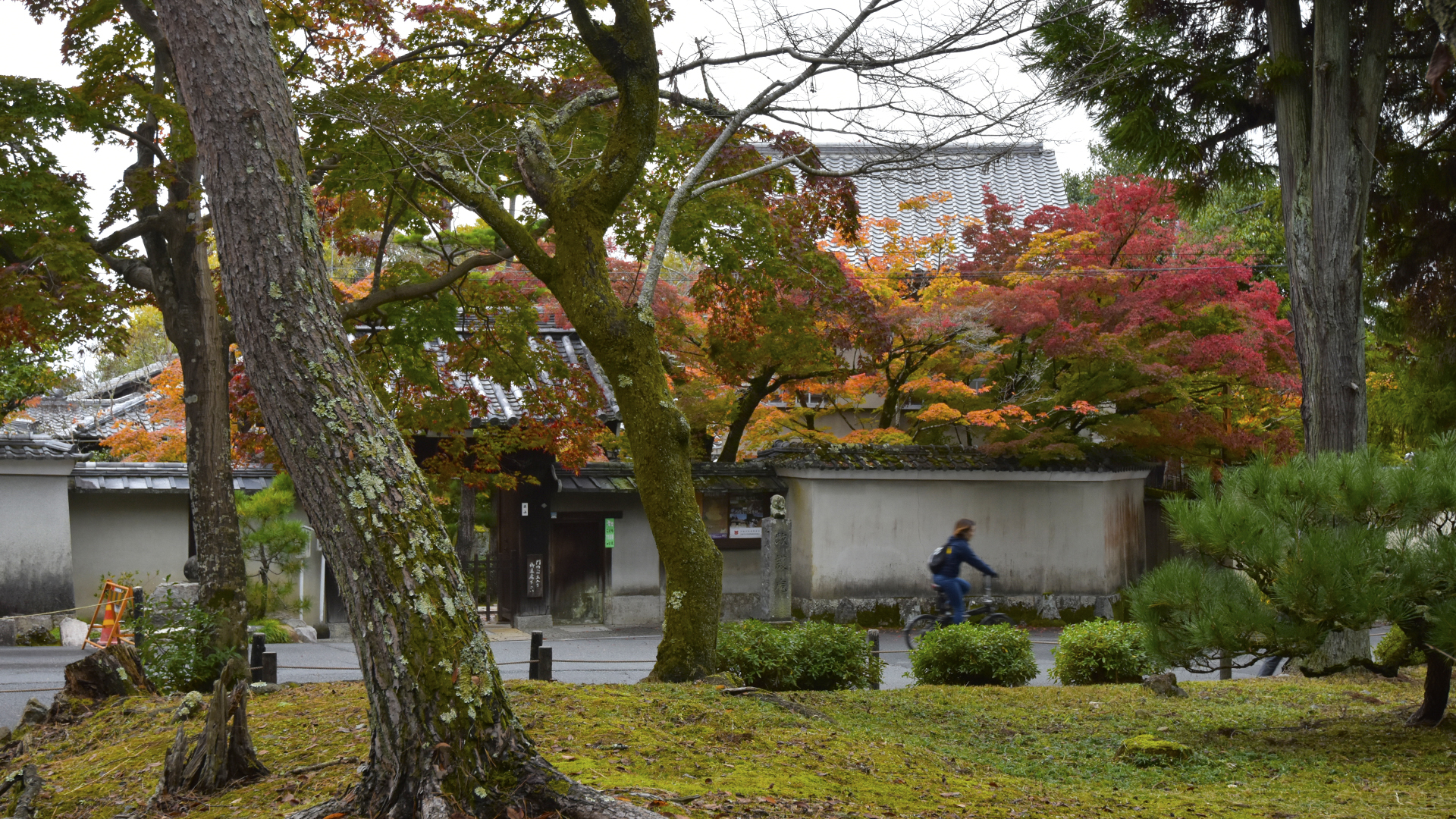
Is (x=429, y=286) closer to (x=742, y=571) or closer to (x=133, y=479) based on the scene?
(x=742, y=571)

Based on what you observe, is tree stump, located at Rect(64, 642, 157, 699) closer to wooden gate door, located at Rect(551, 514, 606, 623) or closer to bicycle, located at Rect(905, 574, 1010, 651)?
bicycle, located at Rect(905, 574, 1010, 651)

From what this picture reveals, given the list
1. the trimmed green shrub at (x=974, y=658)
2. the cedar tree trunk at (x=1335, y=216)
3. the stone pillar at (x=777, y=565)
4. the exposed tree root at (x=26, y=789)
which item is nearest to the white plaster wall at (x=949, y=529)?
the stone pillar at (x=777, y=565)

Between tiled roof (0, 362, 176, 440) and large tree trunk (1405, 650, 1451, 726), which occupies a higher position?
tiled roof (0, 362, 176, 440)

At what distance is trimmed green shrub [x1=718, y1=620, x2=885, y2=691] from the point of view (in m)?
9.23

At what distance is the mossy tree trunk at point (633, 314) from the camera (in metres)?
7.48

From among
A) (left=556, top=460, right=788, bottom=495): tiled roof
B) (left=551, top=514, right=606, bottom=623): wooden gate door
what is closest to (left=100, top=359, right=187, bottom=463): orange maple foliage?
(left=551, top=514, right=606, bottom=623): wooden gate door

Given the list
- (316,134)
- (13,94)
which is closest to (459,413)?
(316,134)

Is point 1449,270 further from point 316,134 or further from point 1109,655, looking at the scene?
point 316,134

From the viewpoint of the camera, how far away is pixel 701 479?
56.3ft

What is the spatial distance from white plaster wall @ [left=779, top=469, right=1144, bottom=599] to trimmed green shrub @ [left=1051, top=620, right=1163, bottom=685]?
638cm

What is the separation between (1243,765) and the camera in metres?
6.50

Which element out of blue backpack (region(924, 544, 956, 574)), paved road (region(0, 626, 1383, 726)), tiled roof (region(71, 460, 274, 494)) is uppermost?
tiled roof (region(71, 460, 274, 494))

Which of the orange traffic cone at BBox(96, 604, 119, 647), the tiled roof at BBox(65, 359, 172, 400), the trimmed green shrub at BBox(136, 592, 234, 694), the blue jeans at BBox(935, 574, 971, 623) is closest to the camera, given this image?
the trimmed green shrub at BBox(136, 592, 234, 694)

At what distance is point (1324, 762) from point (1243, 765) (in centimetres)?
52
